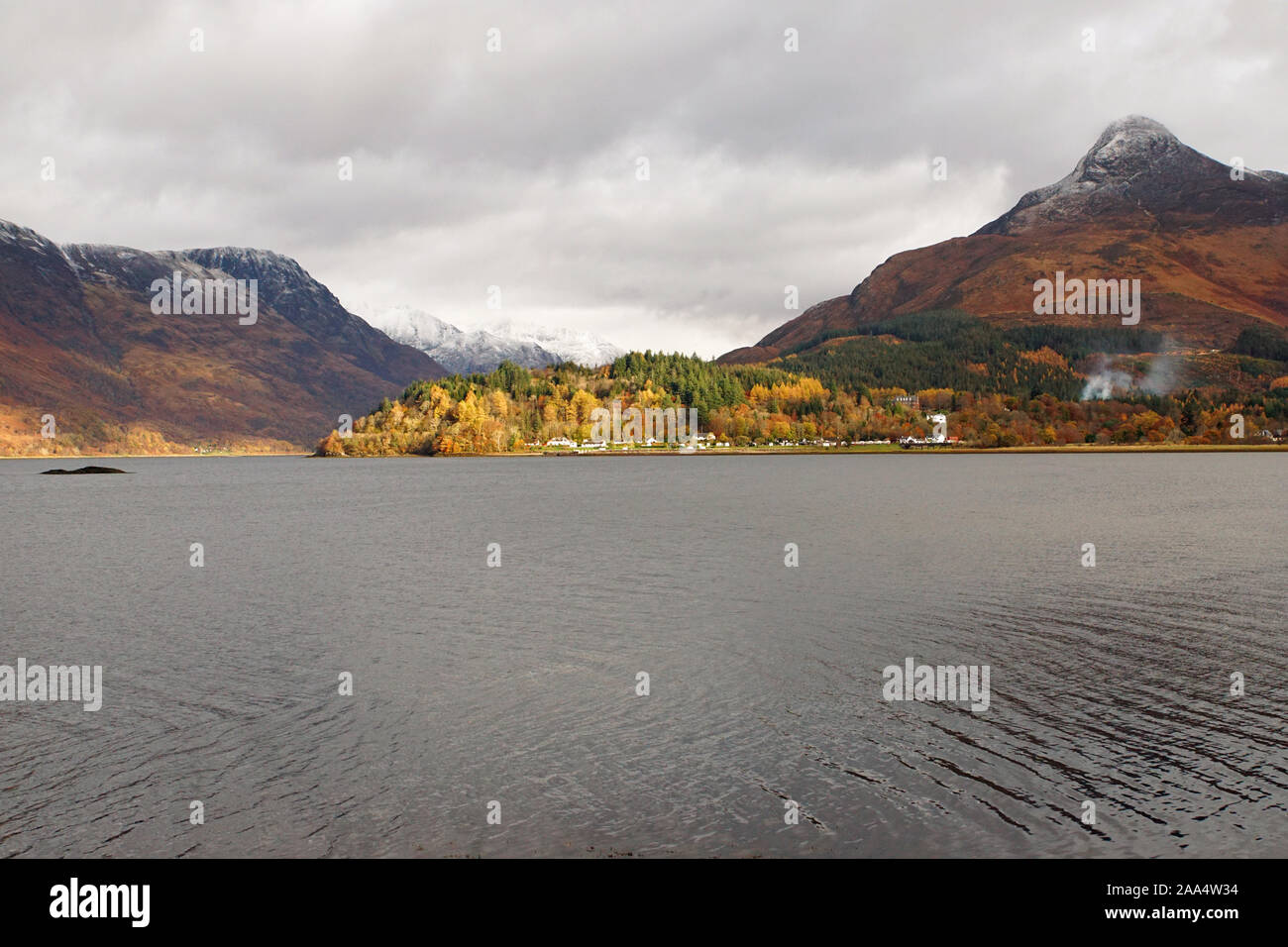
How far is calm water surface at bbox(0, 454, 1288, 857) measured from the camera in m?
17.8

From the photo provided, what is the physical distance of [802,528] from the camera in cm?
8375

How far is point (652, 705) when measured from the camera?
26.6 meters

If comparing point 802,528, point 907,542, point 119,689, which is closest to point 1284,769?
point 119,689

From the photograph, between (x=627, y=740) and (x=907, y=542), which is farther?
(x=907, y=542)

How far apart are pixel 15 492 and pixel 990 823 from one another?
Answer: 658 ft

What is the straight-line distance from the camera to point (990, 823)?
17703 mm

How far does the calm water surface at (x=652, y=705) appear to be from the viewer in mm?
17828
